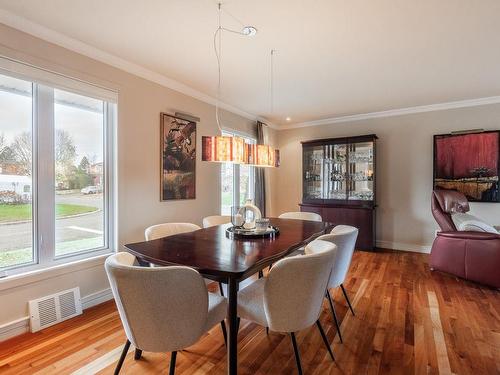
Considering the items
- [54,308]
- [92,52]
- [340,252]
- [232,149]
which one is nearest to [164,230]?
[232,149]

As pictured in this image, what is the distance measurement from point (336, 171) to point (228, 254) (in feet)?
12.7

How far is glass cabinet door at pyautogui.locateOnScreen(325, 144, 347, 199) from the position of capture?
5.01 meters

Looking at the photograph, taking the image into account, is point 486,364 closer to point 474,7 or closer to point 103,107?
point 474,7

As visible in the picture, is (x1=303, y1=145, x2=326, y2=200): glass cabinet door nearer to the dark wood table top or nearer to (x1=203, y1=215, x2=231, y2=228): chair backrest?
(x1=203, y1=215, x2=231, y2=228): chair backrest

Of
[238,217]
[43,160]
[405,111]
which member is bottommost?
[238,217]

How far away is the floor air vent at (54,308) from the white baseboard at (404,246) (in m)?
4.63

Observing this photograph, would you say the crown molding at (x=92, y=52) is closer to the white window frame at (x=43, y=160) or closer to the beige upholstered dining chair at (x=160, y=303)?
the white window frame at (x=43, y=160)

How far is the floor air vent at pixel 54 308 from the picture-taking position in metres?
2.22

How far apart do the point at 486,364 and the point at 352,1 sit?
2602 millimetres

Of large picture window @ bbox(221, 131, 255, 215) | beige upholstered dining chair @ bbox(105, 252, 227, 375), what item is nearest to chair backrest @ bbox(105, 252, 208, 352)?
beige upholstered dining chair @ bbox(105, 252, 227, 375)

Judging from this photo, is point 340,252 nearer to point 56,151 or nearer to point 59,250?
point 59,250

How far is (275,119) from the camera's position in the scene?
539 centimetres

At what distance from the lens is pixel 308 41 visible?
2443 millimetres

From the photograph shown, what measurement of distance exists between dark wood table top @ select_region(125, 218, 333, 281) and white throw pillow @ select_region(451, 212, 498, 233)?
2.17 m
